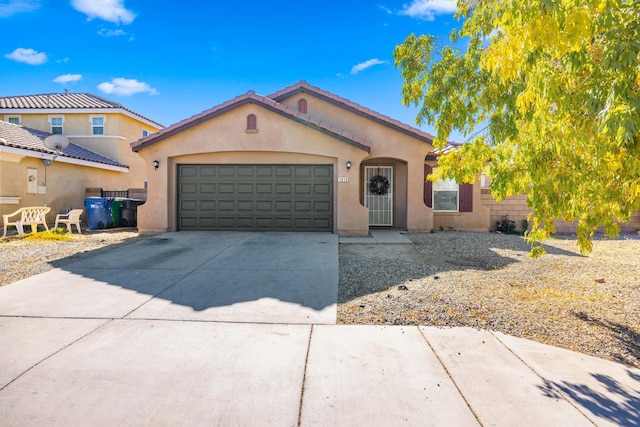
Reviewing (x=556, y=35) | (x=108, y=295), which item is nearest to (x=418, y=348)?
(x=556, y=35)

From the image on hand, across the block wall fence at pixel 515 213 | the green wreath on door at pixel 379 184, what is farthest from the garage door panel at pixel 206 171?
the block wall fence at pixel 515 213

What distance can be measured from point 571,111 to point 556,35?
77 cm

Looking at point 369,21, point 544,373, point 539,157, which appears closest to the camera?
point 544,373

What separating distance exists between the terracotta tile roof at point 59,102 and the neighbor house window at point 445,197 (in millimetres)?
18052

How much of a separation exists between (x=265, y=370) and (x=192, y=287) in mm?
3044

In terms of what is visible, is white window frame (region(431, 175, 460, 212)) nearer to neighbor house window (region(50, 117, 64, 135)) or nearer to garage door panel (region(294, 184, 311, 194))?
garage door panel (region(294, 184, 311, 194))

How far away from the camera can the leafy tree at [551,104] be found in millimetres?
2682

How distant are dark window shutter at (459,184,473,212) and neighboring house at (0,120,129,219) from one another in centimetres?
1699

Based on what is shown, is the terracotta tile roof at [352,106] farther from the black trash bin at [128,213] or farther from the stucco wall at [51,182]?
the stucco wall at [51,182]

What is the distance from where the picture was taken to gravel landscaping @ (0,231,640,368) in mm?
4180

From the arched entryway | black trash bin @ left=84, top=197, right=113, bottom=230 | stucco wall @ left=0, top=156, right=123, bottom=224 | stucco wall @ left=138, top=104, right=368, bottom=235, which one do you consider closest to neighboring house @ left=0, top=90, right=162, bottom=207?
stucco wall @ left=0, top=156, right=123, bottom=224

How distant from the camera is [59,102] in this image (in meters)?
21.1

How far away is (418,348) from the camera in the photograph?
11.8ft

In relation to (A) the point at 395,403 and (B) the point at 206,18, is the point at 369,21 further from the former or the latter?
(A) the point at 395,403
